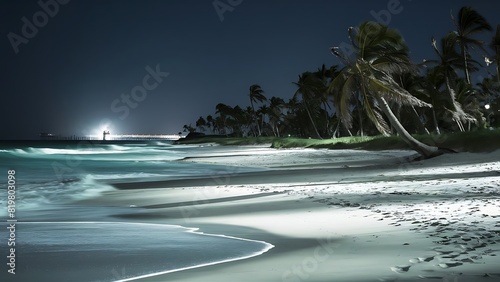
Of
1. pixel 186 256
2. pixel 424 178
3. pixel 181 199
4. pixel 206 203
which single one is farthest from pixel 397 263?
A: pixel 424 178

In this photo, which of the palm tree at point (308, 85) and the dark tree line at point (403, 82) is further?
the palm tree at point (308, 85)

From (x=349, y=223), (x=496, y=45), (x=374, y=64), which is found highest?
(x=496, y=45)

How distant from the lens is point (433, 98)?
44.8 meters

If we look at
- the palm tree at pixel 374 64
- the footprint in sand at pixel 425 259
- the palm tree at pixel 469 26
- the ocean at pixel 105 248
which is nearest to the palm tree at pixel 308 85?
the palm tree at pixel 469 26

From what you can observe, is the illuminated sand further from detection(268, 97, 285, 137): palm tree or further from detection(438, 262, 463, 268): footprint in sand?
detection(268, 97, 285, 137): palm tree

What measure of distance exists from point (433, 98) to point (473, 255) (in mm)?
41931

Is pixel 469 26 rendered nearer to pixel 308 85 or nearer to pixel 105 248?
pixel 308 85

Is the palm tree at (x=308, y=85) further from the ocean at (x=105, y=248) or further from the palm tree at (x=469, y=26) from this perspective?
the ocean at (x=105, y=248)

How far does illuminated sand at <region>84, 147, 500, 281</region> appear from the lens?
516 cm

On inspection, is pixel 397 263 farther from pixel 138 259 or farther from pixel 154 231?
pixel 154 231

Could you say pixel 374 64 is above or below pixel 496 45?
below

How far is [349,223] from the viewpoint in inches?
324

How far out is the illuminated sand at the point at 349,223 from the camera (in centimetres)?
516

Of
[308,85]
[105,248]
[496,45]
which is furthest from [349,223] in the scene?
[308,85]
